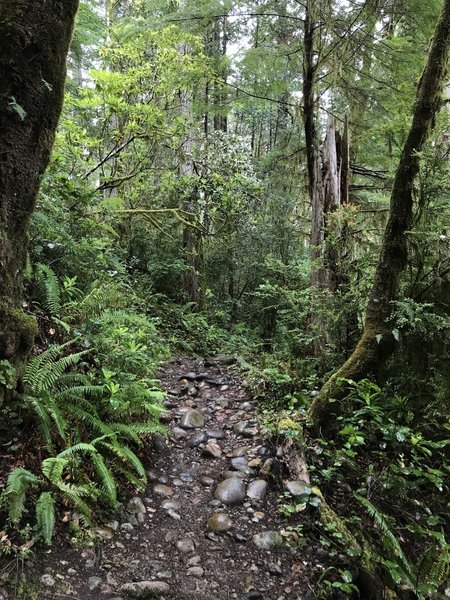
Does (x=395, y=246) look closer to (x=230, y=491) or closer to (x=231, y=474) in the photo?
(x=231, y=474)

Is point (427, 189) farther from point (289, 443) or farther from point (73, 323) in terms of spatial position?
point (73, 323)

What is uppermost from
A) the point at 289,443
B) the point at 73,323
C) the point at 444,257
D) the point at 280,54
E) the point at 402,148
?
the point at 280,54

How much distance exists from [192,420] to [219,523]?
6.15 ft

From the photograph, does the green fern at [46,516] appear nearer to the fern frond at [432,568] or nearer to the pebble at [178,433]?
the pebble at [178,433]

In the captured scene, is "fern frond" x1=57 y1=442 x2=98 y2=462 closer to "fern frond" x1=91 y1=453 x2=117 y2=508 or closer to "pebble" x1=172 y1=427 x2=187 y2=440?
"fern frond" x1=91 y1=453 x2=117 y2=508

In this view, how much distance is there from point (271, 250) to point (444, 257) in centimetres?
759

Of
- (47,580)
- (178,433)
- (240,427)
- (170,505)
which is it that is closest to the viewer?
(47,580)

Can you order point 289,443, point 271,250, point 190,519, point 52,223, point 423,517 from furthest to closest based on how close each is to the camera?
1. point 271,250
2. point 52,223
3. point 289,443
4. point 423,517
5. point 190,519

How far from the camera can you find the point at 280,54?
8633 millimetres

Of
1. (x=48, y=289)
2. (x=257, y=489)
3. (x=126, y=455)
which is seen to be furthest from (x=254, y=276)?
(x=126, y=455)

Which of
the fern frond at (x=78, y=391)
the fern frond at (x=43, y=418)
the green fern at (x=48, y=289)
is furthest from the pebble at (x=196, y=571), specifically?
the green fern at (x=48, y=289)

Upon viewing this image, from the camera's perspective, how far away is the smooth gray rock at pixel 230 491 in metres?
3.99

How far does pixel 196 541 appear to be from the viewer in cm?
346

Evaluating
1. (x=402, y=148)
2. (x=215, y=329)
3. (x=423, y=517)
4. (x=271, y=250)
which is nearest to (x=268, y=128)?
(x=271, y=250)
